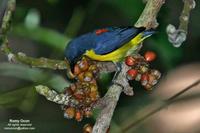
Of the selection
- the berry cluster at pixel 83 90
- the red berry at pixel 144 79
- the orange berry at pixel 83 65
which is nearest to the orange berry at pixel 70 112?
the berry cluster at pixel 83 90

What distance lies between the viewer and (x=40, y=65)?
3.86 feet

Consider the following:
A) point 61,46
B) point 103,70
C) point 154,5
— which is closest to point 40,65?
point 61,46

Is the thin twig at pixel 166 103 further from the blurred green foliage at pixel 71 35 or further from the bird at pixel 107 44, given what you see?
the bird at pixel 107 44

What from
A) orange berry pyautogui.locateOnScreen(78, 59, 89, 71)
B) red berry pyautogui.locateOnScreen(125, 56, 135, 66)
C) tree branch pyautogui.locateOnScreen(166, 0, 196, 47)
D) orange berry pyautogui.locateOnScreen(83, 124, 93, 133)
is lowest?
orange berry pyautogui.locateOnScreen(83, 124, 93, 133)

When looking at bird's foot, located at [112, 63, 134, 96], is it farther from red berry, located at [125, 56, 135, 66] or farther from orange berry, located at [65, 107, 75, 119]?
orange berry, located at [65, 107, 75, 119]

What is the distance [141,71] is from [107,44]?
13 cm

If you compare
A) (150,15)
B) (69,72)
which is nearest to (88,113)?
(69,72)

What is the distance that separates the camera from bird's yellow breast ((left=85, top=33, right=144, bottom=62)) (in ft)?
3.76

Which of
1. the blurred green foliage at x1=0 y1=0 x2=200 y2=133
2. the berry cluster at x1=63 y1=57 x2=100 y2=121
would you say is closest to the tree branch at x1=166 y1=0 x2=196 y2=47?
the blurred green foliage at x1=0 y1=0 x2=200 y2=133

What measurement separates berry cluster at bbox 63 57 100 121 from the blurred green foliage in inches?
1.8

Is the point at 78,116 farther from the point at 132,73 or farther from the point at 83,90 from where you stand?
the point at 132,73

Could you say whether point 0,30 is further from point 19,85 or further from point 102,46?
point 102,46

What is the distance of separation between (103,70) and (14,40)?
0.93 feet

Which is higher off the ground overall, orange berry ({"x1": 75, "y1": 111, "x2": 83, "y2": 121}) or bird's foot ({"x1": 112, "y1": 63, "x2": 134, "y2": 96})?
bird's foot ({"x1": 112, "y1": 63, "x2": 134, "y2": 96})
